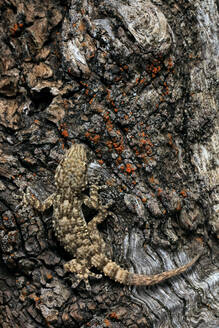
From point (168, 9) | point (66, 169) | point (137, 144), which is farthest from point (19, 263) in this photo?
point (168, 9)

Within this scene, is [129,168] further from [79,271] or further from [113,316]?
[113,316]

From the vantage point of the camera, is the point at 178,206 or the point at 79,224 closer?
the point at 178,206

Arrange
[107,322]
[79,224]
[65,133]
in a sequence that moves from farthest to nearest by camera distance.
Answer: [79,224], [65,133], [107,322]

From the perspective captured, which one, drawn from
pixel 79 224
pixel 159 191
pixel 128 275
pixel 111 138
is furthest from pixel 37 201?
pixel 159 191

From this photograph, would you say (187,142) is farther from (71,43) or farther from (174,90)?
(71,43)

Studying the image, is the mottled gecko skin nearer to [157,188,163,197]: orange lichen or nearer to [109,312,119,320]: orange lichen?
[109,312,119,320]: orange lichen
